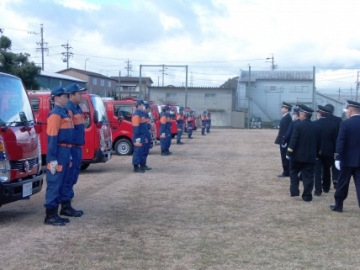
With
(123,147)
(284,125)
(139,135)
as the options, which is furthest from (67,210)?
(123,147)

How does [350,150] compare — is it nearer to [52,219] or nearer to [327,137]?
[327,137]

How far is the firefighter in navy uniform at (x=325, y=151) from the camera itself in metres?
12.0

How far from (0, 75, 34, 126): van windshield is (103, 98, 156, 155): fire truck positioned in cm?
1102

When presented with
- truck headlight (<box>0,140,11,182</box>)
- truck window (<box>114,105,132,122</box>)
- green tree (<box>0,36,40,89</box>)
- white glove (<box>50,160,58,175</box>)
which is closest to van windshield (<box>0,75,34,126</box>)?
truck headlight (<box>0,140,11,182</box>)

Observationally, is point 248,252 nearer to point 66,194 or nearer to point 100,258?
point 100,258

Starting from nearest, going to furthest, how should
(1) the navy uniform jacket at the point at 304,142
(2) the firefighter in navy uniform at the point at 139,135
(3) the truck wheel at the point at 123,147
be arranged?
(1) the navy uniform jacket at the point at 304,142
(2) the firefighter in navy uniform at the point at 139,135
(3) the truck wheel at the point at 123,147

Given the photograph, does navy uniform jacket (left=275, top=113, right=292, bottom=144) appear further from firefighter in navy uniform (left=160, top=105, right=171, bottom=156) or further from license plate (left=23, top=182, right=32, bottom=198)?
license plate (left=23, top=182, right=32, bottom=198)

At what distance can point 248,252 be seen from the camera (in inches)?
294

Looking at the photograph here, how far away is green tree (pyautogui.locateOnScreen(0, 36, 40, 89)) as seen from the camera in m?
24.9

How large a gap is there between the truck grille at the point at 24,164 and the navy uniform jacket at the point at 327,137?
5.89 metres

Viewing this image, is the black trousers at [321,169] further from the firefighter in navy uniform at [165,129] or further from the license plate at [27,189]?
the firefighter in navy uniform at [165,129]

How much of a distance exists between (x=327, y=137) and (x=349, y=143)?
82.1 inches

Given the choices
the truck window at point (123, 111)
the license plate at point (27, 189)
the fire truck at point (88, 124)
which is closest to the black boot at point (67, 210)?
the license plate at point (27, 189)

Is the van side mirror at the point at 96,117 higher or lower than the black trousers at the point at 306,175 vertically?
higher
